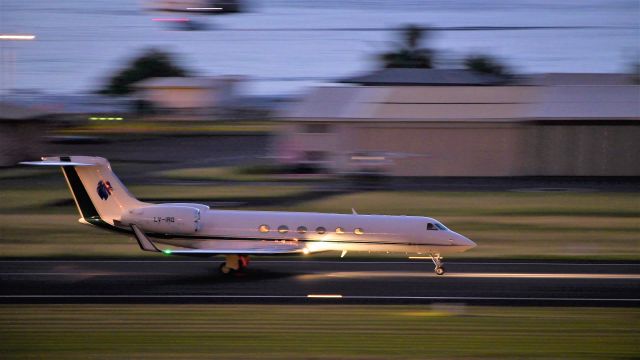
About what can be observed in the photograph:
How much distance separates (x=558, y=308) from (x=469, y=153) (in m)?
34.5

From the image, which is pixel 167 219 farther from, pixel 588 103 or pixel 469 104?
pixel 588 103

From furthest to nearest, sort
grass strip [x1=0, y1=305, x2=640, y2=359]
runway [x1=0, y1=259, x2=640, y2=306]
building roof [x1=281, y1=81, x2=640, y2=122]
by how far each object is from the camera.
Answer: building roof [x1=281, y1=81, x2=640, y2=122], runway [x1=0, y1=259, x2=640, y2=306], grass strip [x1=0, y1=305, x2=640, y2=359]

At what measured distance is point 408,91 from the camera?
2366 inches

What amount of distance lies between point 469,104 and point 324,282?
34.3 m

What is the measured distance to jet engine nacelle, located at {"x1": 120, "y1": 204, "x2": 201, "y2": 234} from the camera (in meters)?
27.2

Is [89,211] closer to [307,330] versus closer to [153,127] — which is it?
[307,330]

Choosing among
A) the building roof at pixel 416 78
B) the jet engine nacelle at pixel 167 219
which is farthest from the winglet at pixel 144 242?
the building roof at pixel 416 78

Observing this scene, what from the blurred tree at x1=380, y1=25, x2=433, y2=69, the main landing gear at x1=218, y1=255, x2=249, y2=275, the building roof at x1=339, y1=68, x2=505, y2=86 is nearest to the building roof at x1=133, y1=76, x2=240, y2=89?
the blurred tree at x1=380, y1=25, x2=433, y2=69

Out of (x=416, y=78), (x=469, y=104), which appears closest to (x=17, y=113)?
(x=416, y=78)

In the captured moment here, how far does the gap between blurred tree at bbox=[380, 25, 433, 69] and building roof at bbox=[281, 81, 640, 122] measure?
5415 cm

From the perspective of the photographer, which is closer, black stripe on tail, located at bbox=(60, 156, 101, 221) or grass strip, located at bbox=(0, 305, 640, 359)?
grass strip, located at bbox=(0, 305, 640, 359)

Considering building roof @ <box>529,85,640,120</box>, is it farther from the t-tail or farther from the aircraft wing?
the t-tail

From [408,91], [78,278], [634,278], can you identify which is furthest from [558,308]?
[408,91]

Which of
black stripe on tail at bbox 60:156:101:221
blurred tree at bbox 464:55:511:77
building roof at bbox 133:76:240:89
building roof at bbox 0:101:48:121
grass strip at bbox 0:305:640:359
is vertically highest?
blurred tree at bbox 464:55:511:77
